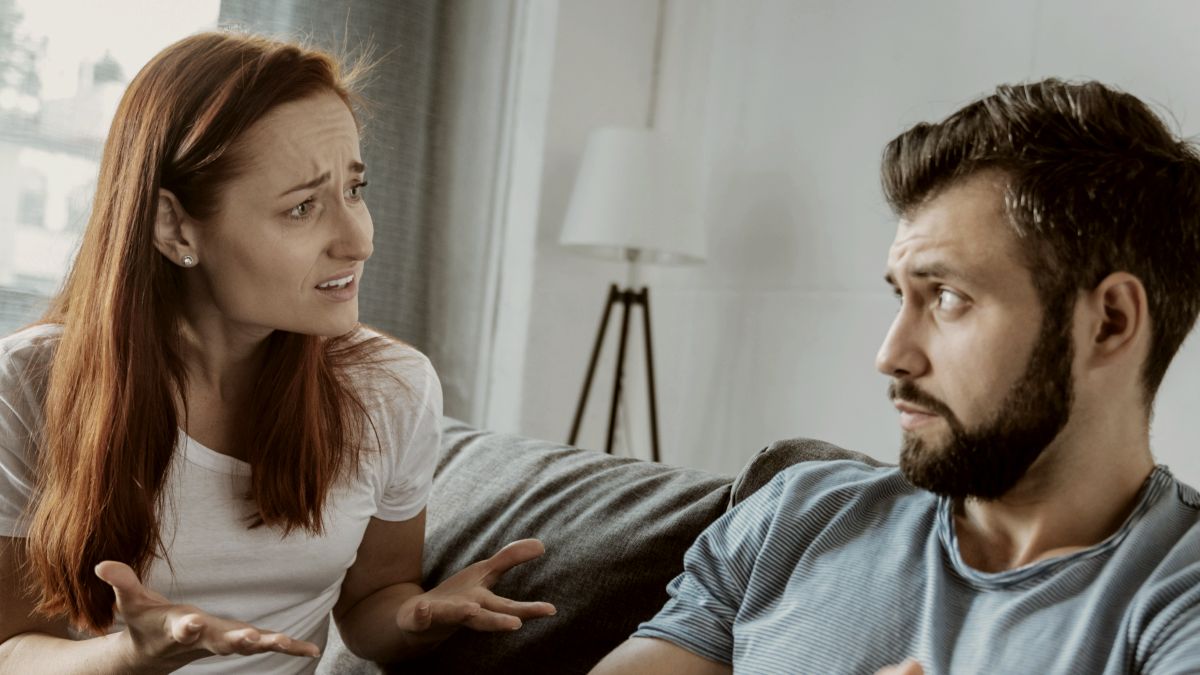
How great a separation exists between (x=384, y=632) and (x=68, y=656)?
386mm

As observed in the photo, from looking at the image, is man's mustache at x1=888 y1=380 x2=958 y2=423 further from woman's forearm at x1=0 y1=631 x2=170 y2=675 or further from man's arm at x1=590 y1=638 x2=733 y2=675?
woman's forearm at x1=0 y1=631 x2=170 y2=675

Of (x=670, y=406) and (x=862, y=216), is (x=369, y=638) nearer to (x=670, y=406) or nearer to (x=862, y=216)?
(x=862, y=216)

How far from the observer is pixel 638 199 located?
9.99 ft

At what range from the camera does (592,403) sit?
356 cm

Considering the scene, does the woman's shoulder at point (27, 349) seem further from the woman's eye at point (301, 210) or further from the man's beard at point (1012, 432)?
the man's beard at point (1012, 432)

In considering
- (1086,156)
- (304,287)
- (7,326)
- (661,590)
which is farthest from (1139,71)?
(7,326)

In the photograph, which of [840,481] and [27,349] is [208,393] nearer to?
[27,349]

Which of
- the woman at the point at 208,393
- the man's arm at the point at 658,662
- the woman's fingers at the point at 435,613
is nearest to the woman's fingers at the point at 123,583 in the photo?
the woman at the point at 208,393

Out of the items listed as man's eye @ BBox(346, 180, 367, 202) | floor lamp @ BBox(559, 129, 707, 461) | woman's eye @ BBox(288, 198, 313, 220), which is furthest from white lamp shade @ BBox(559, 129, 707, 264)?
woman's eye @ BBox(288, 198, 313, 220)

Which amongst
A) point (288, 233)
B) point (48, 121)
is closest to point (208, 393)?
point (288, 233)

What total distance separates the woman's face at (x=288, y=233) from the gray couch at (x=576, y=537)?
0.33 metres

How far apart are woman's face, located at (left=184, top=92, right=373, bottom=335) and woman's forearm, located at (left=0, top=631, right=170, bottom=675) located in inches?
16.3

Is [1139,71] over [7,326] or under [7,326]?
over

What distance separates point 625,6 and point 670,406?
1189 millimetres
